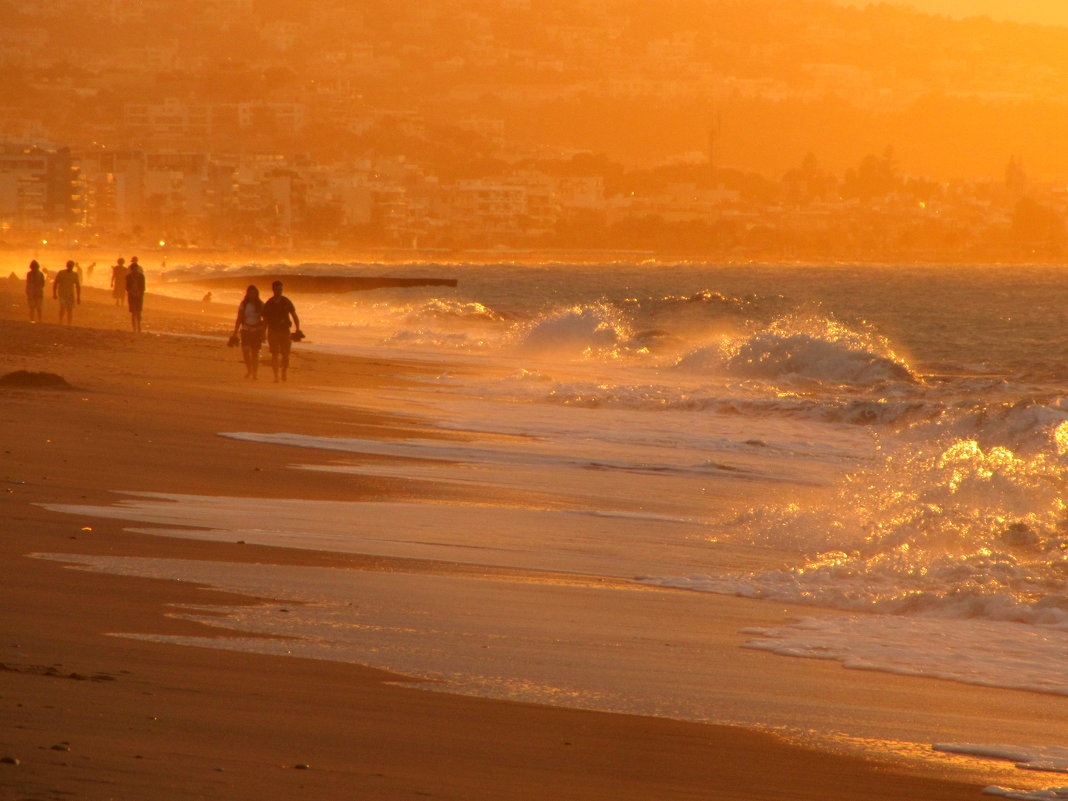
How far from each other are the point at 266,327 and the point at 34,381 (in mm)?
4988

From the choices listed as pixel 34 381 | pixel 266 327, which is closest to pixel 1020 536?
pixel 34 381

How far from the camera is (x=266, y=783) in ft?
12.1

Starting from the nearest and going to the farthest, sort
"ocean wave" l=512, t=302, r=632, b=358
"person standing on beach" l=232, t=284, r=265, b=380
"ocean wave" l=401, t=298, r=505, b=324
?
"person standing on beach" l=232, t=284, r=265, b=380 → "ocean wave" l=512, t=302, r=632, b=358 → "ocean wave" l=401, t=298, r=505, b=324

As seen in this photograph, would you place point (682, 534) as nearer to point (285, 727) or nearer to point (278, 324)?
point (285, 727)

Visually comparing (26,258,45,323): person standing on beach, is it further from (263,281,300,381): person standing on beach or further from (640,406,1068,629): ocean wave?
(640,406,1068,629): ocean wave

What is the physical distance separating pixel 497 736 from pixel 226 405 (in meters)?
11.0

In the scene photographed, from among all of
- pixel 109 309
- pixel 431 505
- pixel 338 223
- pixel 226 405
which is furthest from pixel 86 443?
pixel 338 223

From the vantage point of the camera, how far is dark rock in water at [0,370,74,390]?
13867 mm

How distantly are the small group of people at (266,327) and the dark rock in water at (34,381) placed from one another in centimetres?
421

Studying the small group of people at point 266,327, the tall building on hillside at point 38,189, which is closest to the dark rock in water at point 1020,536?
the small group of people at point 266,327

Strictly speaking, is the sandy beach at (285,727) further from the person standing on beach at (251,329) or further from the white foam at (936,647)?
the person standing on beach at (251,329)

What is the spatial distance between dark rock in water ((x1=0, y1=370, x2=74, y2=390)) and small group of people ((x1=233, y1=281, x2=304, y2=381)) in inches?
166

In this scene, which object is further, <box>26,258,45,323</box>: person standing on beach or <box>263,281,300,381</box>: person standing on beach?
<box>26,258,45,323</box>: person standing on beach

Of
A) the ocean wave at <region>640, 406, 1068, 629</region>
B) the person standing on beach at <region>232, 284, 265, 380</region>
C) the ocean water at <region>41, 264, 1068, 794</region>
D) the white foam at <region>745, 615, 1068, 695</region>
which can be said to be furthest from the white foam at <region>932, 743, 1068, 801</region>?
the person standing on beach at <region>232, 284, 265, 380</region>
